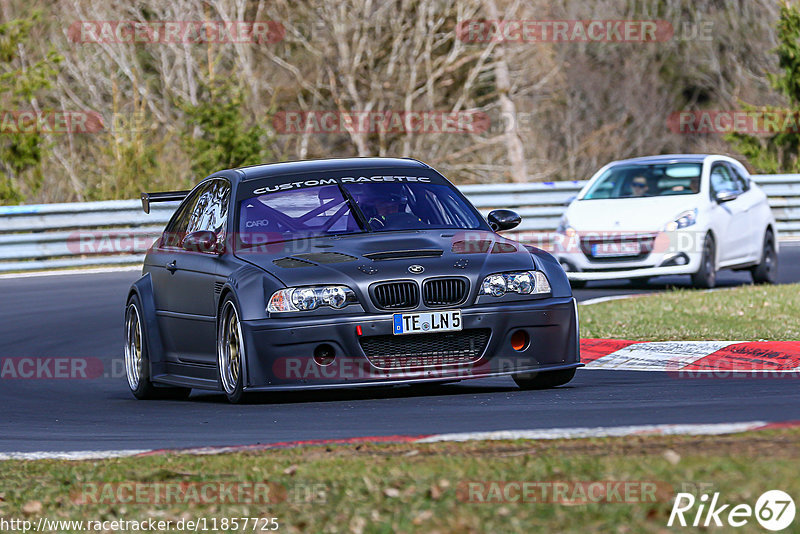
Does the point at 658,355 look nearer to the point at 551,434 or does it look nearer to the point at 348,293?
the point at 348,293

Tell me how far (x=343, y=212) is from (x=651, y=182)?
894 centimetres

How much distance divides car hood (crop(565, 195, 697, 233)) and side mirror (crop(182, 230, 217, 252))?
809 cm

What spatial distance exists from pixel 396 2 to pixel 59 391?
85.1 ft

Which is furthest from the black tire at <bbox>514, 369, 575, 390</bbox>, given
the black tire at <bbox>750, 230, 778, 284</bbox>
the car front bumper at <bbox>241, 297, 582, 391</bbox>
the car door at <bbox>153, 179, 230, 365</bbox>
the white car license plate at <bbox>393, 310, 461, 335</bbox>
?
the black tire at <bbox>750, 230, 778, 284</bbox>

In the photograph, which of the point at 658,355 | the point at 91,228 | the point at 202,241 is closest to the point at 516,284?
the point at 202,241

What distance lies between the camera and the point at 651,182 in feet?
58.7

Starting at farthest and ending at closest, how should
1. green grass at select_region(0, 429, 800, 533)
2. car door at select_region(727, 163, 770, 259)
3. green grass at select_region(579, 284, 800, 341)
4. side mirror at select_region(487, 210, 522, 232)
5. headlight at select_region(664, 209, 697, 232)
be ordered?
1. car door at select_region(727, 163, 770, 259)
2. headlight at select_region(664, 209, 697, 232)
3. green grass at select_region(579, 284, 800, 341)
4. side mirror at select_region(487, 210, 522, 232)
5. green grass at select_region(0, 429, 800, 533)

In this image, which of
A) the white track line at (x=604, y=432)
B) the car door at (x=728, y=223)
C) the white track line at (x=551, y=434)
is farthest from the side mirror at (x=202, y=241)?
the car door at (x=728, y=223)

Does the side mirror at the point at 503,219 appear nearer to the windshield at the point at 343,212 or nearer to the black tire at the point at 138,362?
the windshield at the point at 343,212

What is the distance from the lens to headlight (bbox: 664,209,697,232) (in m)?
16.7

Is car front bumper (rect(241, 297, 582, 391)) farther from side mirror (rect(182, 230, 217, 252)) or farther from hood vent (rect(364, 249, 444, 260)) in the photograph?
side mirror (rect(182, 230, 217, 252))

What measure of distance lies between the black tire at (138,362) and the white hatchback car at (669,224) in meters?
7.29

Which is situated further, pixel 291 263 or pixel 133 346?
pixel 133 346

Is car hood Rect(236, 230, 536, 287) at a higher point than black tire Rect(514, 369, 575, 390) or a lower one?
higher
